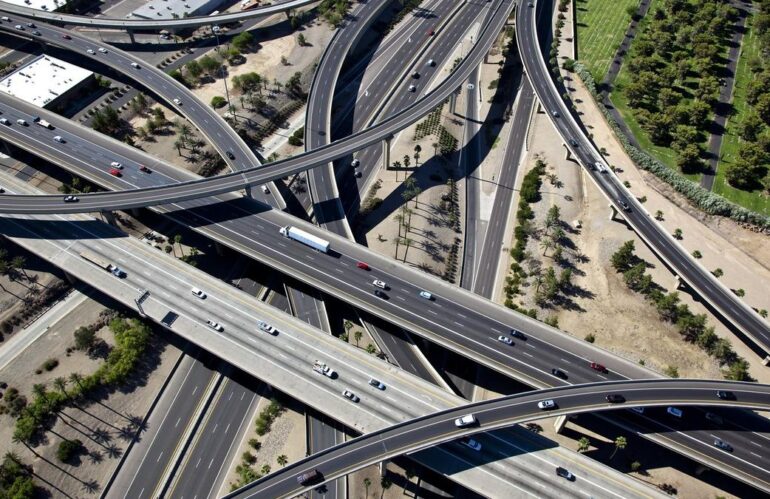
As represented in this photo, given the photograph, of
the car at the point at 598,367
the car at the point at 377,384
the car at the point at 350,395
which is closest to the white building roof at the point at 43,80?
the car at the point at 350,395

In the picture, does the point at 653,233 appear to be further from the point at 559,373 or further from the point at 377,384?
the point at 377,384

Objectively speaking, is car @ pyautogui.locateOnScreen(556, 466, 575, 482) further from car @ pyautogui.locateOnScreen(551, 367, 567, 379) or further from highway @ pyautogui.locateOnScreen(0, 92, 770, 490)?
car @ pyautogui.locateOnScreen(551, 367, 567, 379)

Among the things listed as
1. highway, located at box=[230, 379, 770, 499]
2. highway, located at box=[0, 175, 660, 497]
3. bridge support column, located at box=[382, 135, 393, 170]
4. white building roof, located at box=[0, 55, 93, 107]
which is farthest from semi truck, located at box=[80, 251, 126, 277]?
bridge support column, located at box=[382, 135, 393, 170]

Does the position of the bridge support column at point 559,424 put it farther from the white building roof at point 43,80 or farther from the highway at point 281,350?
the white building roof at point 43,80

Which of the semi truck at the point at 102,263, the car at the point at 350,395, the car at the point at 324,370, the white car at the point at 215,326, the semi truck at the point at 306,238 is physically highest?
the semi truck at the point at 306,238

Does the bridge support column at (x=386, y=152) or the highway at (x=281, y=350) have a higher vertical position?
the bridge support column at (x=386, y=152)

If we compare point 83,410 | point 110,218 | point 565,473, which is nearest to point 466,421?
point 565,473
